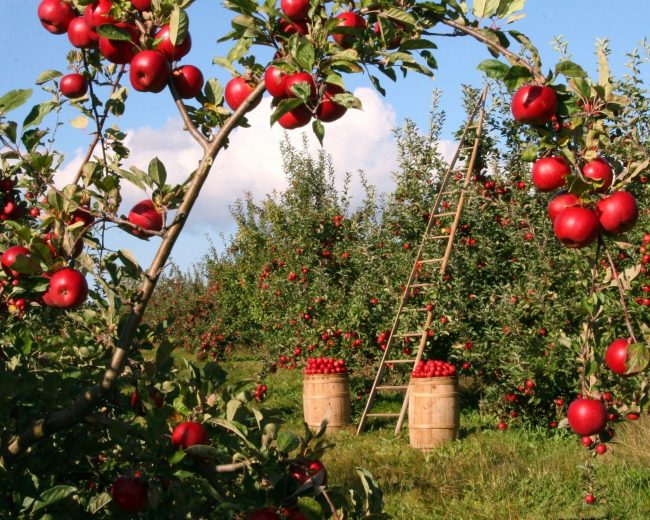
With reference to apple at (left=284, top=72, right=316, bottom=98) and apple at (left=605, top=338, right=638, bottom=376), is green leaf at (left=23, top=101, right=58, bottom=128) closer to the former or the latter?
apple at (left=284, top=72, right=316, bottom=98)

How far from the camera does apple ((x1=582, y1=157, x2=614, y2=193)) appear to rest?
1.28m

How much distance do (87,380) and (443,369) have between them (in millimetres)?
4716

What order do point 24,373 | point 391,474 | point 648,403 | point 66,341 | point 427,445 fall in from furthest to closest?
point 427,445 → point 391,474 → point 648,403 → point 24,373 → point 66,341

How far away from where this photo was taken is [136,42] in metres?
1.31

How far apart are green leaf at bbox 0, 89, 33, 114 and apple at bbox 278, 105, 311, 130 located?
564 mm

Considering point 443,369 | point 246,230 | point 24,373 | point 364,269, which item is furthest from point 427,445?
point 246,230

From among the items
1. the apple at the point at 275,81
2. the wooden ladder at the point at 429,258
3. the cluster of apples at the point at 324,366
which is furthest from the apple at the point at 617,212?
the cluster of apples at the point at 324,366

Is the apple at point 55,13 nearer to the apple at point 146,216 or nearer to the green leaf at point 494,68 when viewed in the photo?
the apple at point 146,216

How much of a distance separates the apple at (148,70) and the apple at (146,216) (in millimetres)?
199

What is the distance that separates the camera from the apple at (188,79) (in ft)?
4.23

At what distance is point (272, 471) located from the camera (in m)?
1.25

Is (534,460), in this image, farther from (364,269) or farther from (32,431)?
(32,431)

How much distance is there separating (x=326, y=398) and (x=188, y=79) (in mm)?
5962

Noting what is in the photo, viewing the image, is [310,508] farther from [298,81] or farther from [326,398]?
[326,398]
